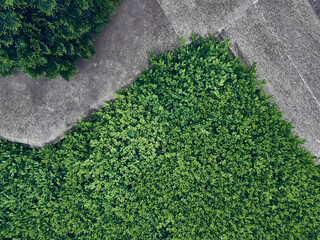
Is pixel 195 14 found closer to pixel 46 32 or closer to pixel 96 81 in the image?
pixel 96 81

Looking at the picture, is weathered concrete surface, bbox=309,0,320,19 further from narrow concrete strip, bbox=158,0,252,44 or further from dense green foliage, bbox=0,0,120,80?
dense green foliage, bbox=0,0,120,80

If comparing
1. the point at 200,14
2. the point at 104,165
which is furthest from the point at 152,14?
the point at 104,165

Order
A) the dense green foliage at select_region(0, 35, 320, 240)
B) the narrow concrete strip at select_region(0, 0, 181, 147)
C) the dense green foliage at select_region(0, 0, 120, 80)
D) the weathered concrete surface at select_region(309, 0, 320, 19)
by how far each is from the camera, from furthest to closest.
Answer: the weathered concrete surface at select_region(309, 0, 320, 19)
the narrow concrete strip at select_region(0, 0, 181, 147)
the dense green foliage at select_region(0, 35, 320, 240)
the dense green foliage at select_region(0, 0, 120, 80)

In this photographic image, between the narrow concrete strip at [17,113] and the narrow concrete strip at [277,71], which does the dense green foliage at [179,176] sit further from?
the narrow concrete strip at [277,71]

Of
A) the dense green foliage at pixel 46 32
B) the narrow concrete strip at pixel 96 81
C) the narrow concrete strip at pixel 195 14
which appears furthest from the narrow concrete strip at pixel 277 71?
the dense green foliage at pixel 46 32

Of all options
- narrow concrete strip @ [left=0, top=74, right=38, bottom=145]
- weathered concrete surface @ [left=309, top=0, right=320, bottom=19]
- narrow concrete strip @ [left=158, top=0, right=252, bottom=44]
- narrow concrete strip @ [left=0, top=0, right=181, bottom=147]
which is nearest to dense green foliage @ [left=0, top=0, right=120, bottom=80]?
narrow concrete strip @ [left=0, top=0, right=181, bottom=147]

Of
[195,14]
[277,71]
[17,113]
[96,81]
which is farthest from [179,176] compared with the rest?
[17,113]
